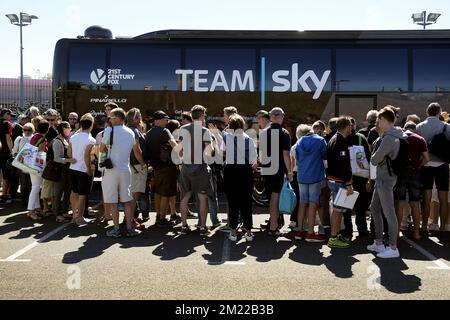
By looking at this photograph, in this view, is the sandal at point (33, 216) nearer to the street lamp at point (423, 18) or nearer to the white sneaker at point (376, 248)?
the white sneaker at point (376, 248)

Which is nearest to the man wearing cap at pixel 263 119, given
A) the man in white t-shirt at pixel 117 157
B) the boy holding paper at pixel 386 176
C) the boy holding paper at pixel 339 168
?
the boy holding paper at pixel 339 168

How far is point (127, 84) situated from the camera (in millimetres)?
11734

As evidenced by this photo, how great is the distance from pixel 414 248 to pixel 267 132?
259cm

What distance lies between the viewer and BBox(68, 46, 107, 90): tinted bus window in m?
11.7

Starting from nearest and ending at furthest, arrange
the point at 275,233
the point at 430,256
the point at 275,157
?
the point at 430,256 → the point at 275,157 → the point at 275,233

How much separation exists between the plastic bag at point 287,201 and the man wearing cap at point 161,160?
1.82 metres

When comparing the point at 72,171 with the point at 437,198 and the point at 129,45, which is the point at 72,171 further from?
the point at 437,198

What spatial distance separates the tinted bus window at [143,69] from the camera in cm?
1173

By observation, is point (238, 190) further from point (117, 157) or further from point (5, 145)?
point (5, 145)

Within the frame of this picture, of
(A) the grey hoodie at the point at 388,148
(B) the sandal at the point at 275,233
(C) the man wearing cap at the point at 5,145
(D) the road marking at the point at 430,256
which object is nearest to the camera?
(D) the road marking at the point at 430,256

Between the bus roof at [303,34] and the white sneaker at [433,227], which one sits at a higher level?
the bus roof at [303,34]

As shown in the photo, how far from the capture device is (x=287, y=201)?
6.96 metres

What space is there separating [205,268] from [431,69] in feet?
27.6

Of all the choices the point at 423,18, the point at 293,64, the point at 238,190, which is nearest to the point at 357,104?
the point at 293,64
